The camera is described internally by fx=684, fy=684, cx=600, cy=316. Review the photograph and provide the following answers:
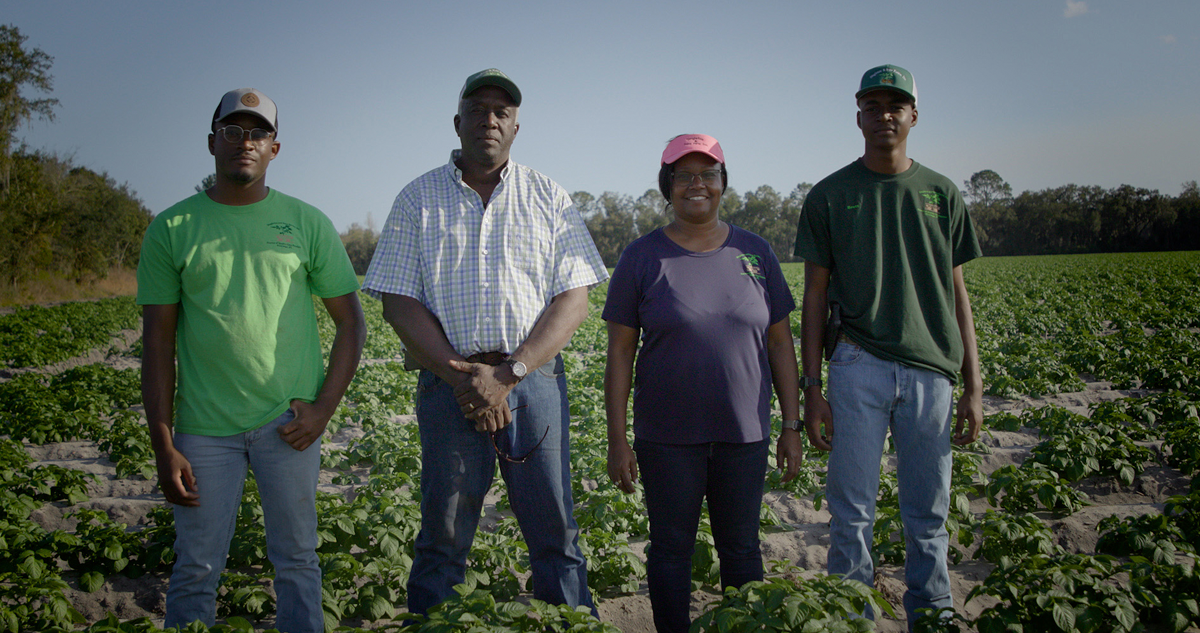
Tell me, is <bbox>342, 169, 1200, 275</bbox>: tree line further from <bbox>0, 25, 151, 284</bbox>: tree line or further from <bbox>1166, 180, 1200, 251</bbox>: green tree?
<bbox>0, 25, 151, 284</bbox>: tree line

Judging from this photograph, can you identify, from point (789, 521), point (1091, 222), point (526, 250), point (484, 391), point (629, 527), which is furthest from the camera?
point (1091, 222)

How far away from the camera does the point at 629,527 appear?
432cm

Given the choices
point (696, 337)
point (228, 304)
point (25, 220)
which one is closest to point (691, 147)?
point (696, 337)

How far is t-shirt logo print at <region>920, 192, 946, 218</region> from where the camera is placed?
109 inches

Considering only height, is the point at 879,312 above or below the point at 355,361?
above

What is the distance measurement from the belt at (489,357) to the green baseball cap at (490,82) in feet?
3.24

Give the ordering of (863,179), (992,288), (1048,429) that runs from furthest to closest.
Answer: (992,288) → (1048,429) → (863,179)

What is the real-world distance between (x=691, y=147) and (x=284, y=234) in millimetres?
1572

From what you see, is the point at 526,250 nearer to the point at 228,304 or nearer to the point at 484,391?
the point at 484,391

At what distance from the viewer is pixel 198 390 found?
244 cm

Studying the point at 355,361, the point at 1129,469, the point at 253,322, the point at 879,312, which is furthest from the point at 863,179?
the point at 1129,469

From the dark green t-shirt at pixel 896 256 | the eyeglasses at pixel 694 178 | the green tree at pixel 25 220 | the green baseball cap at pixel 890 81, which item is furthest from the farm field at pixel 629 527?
the green tree at pixel 25 220

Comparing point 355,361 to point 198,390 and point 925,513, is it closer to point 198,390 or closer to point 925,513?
point 198,390

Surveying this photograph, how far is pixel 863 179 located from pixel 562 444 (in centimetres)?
163
